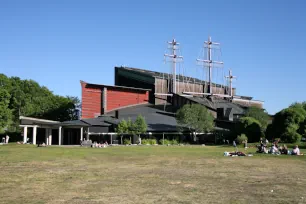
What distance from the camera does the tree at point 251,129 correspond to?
5297 centimetres

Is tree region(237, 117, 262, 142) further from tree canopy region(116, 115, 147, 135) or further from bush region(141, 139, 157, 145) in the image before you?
tree canopy region(116, 115, 147, 135)

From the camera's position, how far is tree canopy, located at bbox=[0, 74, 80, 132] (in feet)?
234

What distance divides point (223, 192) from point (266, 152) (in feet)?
64.3

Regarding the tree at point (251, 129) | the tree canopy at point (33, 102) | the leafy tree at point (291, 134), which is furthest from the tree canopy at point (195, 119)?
the tree canopy at point (33, 102)

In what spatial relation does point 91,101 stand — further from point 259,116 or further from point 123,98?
point 259,116

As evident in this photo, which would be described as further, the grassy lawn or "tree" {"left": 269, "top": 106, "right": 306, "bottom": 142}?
"tree" {"left": 269, "top": 106, "right": 306, "bottom": 142}

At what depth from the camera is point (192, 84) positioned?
9056cm

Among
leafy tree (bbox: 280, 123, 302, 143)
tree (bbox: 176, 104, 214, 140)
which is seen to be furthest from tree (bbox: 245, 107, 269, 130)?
leafy tree (bbox: 280, 123, 302, 143)

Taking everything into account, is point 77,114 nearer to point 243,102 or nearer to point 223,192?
point 243,102

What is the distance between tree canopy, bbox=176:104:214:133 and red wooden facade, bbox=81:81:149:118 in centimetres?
2026

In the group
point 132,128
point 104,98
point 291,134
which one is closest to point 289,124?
point 291,134

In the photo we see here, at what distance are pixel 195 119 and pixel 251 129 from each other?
884cm

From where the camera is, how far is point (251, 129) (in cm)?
5306

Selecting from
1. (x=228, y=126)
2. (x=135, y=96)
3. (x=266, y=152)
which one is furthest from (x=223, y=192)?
(x=135, y=96)
